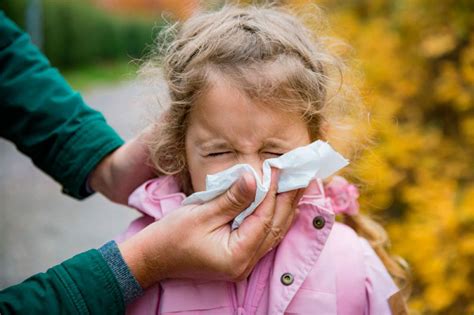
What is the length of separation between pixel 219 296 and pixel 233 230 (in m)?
0.23

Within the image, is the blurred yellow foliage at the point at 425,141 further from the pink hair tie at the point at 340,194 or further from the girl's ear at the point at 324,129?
the girl's ear at the point at 324,129

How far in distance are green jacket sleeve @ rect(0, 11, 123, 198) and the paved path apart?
2.64 meters

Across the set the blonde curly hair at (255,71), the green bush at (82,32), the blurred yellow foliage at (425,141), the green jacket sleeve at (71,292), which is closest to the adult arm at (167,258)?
the green jacket sleeve at (71,292)

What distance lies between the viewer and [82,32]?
64.2 ft

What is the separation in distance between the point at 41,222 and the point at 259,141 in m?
4.98

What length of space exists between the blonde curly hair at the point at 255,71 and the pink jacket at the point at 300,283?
197mm

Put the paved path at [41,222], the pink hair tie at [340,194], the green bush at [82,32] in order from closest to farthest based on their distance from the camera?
the pink hair tie at [340,194], the paved path at [41,222], the green bush at [82,32]

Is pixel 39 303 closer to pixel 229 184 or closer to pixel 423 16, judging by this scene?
pixel 229 184

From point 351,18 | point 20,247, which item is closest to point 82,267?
point 351,18

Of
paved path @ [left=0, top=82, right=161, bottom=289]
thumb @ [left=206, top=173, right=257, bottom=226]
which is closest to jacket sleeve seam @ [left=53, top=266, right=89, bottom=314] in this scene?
thumb @ [left=206, top=173, right=257, bottom=226]

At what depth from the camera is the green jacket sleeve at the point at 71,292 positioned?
167 cm

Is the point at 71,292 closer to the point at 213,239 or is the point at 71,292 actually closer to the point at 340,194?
the point at 213,239

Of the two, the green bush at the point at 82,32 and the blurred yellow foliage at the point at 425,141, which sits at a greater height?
the blurred yellow foliage at the point at 425,141

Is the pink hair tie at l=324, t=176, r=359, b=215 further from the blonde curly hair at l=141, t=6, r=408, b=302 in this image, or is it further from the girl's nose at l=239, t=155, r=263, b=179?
the girl's nose at l=239, t=155, r=263, b=179
